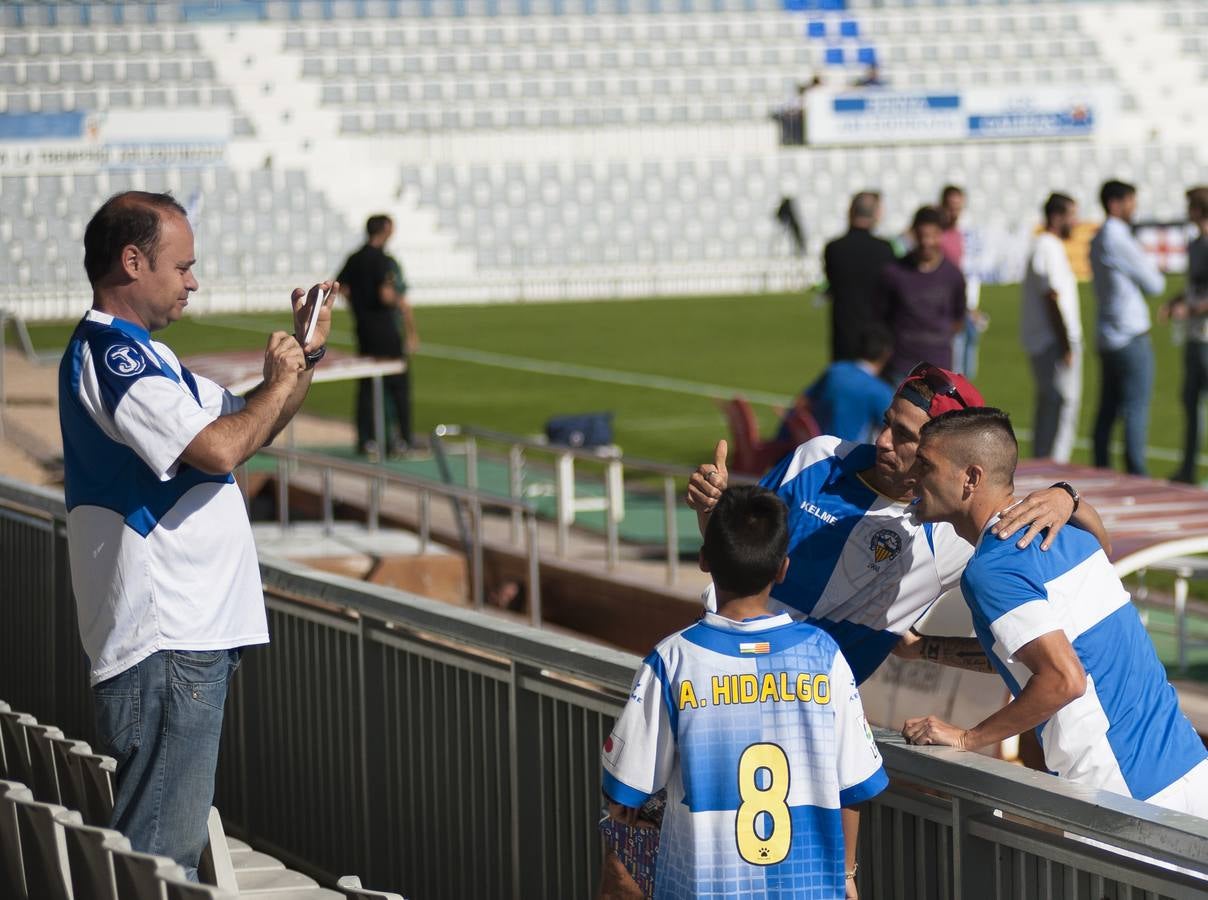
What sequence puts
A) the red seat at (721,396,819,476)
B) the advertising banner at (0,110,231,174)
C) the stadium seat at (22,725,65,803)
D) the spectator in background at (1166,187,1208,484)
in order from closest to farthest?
1. the stadium seat at (22,725,65,803)
2. the red seat at (721,396,819,476)
3. the spectator in background at (1166,187,1208,484)
4. the advertising banner at (0,110,231,174)

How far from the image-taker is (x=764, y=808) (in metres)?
2.92

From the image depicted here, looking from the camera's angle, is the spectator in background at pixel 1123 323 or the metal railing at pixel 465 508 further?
the spectator in background at pixel 1123 323

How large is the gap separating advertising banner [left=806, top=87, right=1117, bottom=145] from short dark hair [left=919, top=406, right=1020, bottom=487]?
39.1 meters

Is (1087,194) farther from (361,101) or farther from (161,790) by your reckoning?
(161,790)

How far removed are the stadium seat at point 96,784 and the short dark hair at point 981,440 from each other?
1.69 metres

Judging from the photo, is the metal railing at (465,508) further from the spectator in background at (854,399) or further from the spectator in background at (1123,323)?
the spectator in background at (1123,323)

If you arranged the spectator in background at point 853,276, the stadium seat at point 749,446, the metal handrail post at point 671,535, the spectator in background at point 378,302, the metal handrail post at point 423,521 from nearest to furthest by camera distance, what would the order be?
the metal handrail post at point 671,535
the metal handrail post at point 423,521
the stadium seat at point 749,446
the spectator in background at point 853,276
the spectator in background at point 378,302

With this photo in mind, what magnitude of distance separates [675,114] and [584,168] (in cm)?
274

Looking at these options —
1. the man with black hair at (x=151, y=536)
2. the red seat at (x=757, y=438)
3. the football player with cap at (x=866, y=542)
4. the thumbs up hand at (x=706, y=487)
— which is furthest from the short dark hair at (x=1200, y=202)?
the man with black hair at (x=151, y=536)

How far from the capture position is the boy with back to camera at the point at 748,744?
2.90 m

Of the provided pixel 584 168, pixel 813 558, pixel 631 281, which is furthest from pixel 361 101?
pixel 813 558

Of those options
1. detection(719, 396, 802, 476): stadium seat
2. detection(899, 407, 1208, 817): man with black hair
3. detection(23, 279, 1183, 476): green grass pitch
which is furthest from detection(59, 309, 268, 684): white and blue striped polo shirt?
detection(23, 279, 1183, 476): green grass pitch

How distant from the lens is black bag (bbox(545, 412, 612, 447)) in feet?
38.0

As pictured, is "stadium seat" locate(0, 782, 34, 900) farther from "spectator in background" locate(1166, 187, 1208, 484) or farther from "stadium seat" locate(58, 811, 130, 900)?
"spectator in background" locate(1166, 187, 1208, 484)
